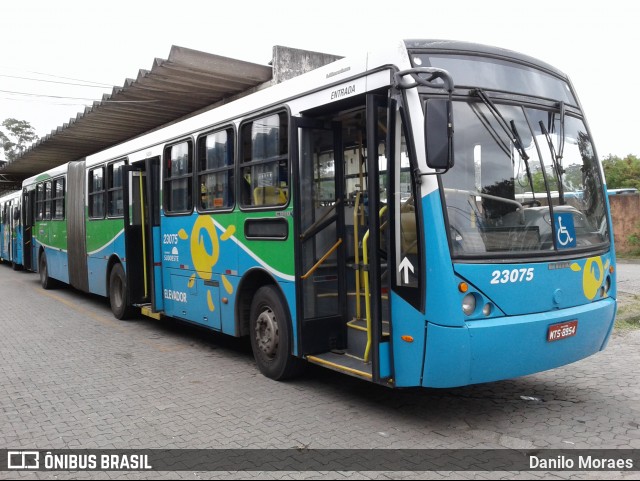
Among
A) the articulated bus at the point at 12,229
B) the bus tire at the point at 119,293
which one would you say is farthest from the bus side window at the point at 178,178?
the articulated bus at the point at 12,229

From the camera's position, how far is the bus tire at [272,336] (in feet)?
19.7

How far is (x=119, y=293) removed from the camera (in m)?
10.5

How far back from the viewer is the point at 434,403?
549 cm

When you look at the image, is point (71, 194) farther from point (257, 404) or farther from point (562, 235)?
point (562, 235)

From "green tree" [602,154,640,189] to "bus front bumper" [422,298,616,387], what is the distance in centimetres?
4094

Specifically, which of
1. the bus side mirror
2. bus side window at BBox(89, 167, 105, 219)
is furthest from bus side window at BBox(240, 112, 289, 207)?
bus side window at BBox(89, 167, 105, 219)

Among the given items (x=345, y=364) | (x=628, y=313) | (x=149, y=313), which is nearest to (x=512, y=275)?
(x=345, y=364)

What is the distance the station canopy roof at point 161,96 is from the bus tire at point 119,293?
545 cm

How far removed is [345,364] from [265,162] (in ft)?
7.64

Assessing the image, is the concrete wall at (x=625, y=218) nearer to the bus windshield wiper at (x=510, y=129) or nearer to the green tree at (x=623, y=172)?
the green tree at (x=623, y=172)

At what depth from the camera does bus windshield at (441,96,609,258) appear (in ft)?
14.9

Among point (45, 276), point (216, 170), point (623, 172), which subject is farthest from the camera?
point (623, 172)

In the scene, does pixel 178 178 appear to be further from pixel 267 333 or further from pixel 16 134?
pixel 16 134

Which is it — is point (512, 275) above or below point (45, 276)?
above
